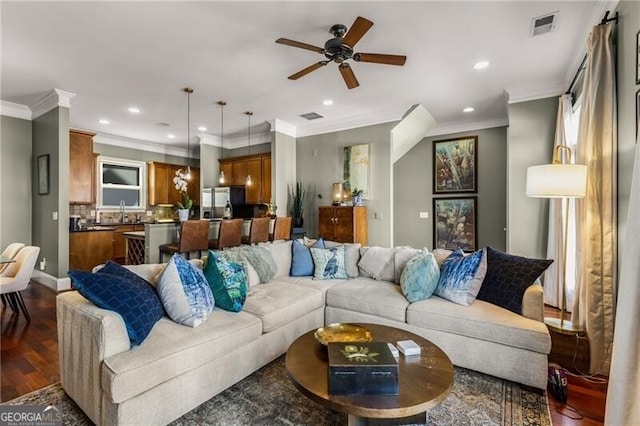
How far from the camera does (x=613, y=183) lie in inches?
89.0

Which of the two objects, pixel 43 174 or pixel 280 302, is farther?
pixel 43 174

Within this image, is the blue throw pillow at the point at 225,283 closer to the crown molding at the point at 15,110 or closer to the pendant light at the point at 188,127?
the pendant light at the point at 188,127

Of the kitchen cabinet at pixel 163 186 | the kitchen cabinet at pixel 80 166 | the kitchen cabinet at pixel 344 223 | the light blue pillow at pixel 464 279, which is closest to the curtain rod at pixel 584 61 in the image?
the light blue pillow at pixel 464 279

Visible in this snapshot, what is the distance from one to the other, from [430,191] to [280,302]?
4.86 m

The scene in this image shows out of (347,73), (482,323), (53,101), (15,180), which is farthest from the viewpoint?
(15,180)

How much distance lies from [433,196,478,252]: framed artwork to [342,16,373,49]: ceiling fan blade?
451cm

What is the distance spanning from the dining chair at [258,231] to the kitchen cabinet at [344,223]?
40.7 inches

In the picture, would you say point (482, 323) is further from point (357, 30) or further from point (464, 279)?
point (357, 30)

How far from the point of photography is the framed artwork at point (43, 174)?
15.7 feet

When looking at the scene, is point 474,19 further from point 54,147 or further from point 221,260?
point 54,147

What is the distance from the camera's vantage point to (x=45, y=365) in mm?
2441

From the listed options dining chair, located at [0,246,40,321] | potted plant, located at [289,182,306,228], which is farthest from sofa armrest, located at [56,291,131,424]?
potted plant, located at [289,182,306,228]

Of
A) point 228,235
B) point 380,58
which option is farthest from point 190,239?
point 380,58

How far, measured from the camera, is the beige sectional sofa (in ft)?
5.31
